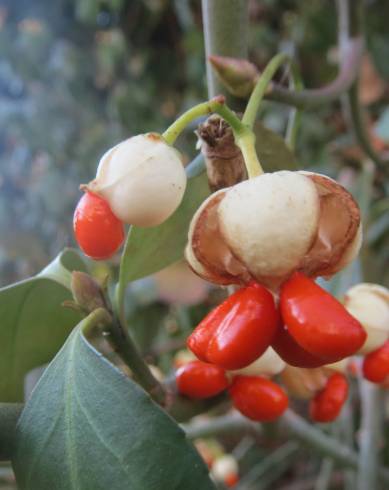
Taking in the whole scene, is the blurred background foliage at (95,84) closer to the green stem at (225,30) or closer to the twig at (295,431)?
the twig at (295,431)

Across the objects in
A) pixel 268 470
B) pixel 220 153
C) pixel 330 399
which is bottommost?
pixel 268 470

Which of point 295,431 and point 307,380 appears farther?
point 295,431

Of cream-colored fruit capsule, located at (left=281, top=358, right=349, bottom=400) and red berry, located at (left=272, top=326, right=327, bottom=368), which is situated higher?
red berry, located at (left=272, top=326, right=327, bottom=368)

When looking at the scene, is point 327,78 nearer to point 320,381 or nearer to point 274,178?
point 320,381

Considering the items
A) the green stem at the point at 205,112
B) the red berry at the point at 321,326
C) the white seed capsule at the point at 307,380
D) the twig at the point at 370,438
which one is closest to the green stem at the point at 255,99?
the green stem at the point at 205,112

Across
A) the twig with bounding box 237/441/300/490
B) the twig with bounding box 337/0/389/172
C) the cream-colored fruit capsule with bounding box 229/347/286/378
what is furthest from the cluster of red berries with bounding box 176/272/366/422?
the twig with bounding box 237/441/300/490

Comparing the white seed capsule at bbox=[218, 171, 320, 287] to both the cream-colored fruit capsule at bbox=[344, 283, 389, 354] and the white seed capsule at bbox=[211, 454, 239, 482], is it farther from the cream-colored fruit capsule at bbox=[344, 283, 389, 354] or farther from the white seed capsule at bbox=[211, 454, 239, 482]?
the white seed capsule at bbox=[211, 454, 239, 482]

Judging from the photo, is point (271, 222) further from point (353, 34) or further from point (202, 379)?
point (353, 34)

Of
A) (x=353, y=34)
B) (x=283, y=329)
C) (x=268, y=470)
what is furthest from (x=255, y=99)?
(x=268, y=470)
